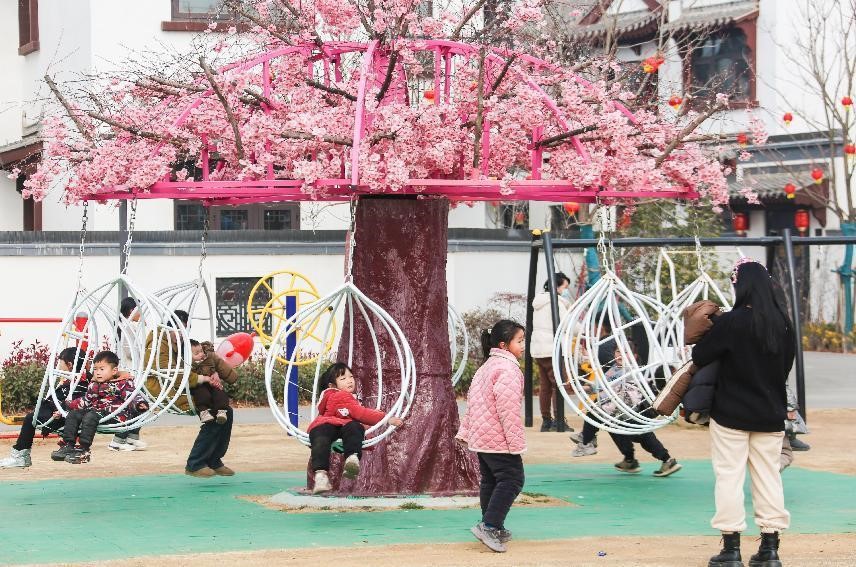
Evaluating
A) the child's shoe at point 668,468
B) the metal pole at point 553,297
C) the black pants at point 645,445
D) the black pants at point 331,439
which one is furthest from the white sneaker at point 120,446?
the child's shoe at point 668,468

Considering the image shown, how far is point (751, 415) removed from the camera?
9.66m

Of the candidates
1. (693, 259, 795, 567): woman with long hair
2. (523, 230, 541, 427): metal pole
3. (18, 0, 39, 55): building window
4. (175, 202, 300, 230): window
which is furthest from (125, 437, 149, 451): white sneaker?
(18, 0, 39, 55): building window

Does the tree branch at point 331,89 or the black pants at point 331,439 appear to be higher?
the tree branch at point 331,89

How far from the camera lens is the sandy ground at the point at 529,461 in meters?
9.81

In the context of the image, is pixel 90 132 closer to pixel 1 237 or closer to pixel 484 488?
pixel 484 488

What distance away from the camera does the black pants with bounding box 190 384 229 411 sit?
1391 cm

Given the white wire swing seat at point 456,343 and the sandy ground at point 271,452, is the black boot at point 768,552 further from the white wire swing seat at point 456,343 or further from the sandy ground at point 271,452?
the sandy ground at point 271,452

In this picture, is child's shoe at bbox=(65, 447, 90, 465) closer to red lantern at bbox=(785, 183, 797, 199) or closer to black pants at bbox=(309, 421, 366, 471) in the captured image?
black pants at bbox=(309, 421, 366, 471)

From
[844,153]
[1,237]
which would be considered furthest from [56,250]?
[844,153]

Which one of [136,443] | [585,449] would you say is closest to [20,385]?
[136,443]

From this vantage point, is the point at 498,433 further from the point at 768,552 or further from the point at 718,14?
the point at 718,14

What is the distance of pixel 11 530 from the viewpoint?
11188 mm

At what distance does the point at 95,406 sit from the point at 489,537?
420 cm

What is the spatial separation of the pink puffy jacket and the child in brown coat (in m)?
4.01
